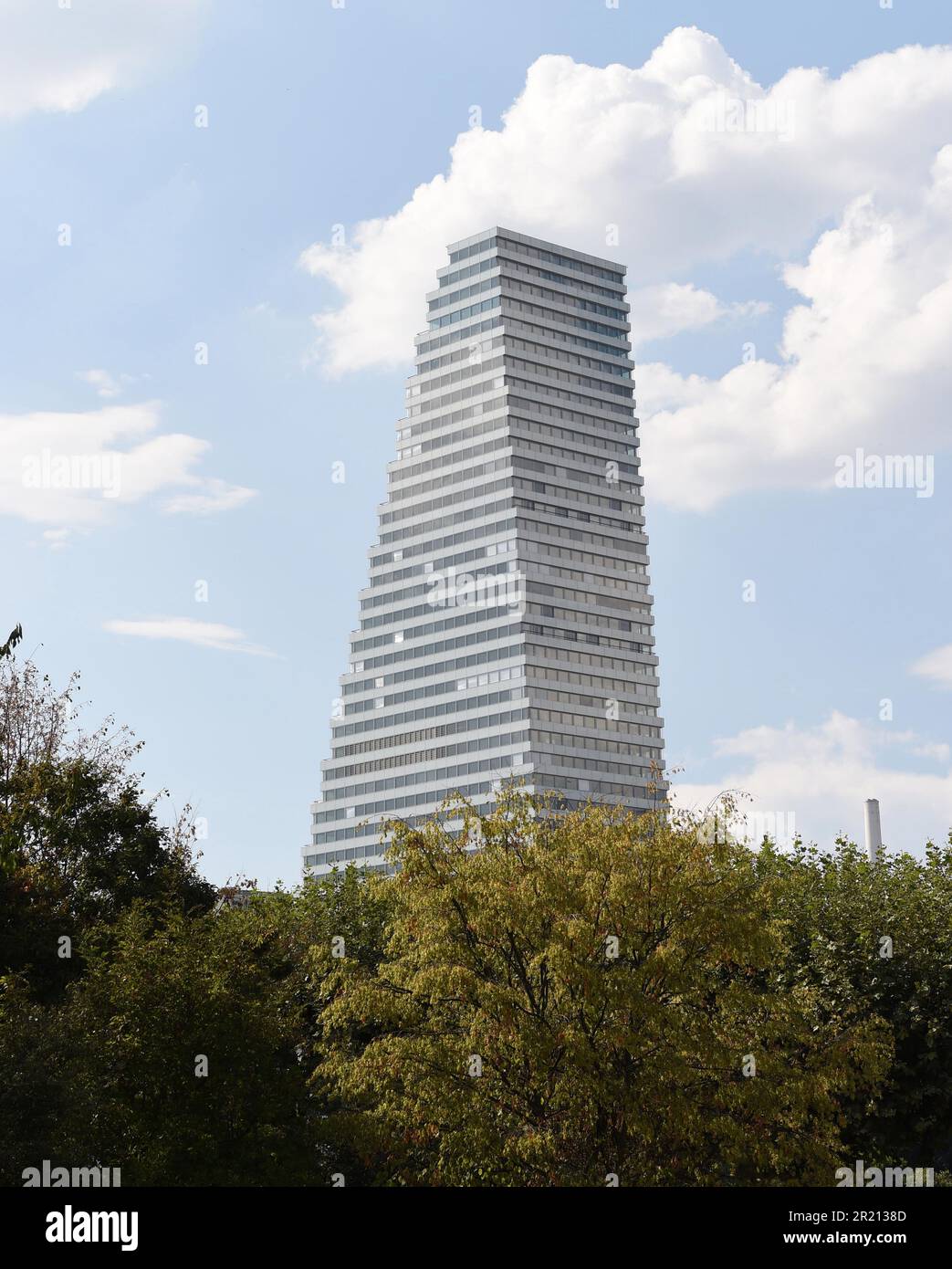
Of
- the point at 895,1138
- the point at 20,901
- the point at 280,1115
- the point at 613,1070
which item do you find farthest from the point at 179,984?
the point at 895,1138

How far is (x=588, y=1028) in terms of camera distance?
26.9 metres

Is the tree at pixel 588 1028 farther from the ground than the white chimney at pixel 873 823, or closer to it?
closer to it

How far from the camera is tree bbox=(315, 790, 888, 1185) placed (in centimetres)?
2658

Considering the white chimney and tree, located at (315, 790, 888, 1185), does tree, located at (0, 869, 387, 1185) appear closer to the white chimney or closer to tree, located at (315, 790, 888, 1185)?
tree, located at (315, 790, 888, 1185)

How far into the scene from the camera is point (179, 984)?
30172mm

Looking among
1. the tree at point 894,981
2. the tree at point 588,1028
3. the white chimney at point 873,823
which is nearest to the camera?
the tree at point 588,1028

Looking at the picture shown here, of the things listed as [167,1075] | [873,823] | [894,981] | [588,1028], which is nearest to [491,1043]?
[588,1028]

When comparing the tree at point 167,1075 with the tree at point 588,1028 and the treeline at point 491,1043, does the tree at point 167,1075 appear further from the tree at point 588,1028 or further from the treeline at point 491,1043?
the tree at point 588,1028

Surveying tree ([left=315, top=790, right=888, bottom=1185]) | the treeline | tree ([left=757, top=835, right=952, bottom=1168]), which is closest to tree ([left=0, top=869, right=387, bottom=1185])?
the treeline

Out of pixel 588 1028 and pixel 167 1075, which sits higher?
pixel 588 1028

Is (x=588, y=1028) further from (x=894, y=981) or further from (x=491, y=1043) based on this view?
(x=894, y=981)

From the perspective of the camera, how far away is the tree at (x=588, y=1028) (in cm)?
2658

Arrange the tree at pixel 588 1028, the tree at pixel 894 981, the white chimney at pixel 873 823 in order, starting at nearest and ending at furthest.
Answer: the tree at pixel 588 1028
the tree at pixel 894 981
the white chimney at pixel 873 823

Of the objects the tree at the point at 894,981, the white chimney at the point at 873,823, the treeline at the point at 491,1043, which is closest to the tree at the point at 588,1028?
the treeline at the point at 491,1043
